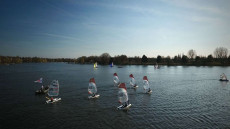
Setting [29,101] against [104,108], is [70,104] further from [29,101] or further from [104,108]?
[29,101]

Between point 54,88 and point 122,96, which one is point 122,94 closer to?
point 122,96

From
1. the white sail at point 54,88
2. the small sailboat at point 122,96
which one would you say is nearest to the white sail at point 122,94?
the small sailboat at point 122,96

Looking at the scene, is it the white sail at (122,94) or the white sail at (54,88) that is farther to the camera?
the white sail at (54,88)

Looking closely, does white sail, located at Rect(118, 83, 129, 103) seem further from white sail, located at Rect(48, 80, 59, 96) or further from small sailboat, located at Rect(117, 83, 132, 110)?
white sail, located at Rect(48, 80, 59, 96)

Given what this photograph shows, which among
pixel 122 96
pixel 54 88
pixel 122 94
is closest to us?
pixel 122 94

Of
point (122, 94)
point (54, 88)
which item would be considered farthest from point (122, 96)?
point (54, 88)

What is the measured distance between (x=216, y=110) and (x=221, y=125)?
8129 millimetres

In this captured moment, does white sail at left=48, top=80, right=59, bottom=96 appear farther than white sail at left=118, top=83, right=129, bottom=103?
Yes

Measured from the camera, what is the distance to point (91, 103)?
113 ft

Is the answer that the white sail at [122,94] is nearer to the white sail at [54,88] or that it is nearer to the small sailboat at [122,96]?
the small sailboat at [122,96]

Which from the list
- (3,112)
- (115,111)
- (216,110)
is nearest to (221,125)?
(216,110)

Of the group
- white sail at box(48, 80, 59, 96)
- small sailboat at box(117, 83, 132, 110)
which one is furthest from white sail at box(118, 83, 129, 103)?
white sail at box(48, 80, 59, 96)

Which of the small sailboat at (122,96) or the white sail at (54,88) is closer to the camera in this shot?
the small sailboat at (122,96)

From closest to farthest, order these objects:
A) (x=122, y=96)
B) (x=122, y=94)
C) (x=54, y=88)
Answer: (x=122, y=94) → (x=122, y=96) → (x=54, y=88)
